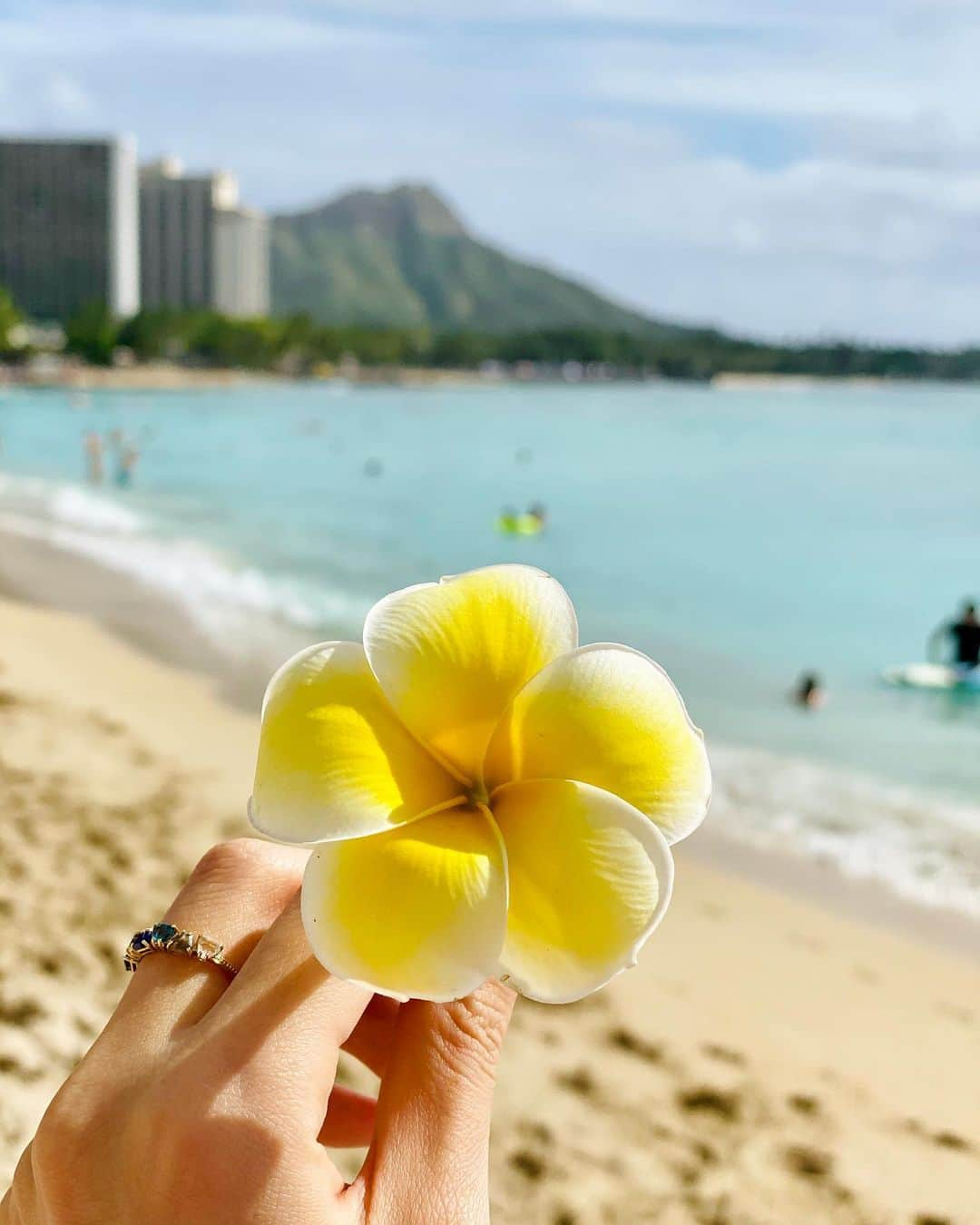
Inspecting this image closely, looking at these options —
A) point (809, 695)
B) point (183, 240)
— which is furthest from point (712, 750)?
point (183, 240)

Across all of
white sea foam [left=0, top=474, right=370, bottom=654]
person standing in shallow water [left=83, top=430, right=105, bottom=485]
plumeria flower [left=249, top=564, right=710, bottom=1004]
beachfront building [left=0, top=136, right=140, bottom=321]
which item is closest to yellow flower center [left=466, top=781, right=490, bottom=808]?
plumeria flower [left=249, top=564, right=710, bottom=1004]

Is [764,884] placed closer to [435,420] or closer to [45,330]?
[435,420]

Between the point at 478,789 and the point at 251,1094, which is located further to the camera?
the point at 251,1094

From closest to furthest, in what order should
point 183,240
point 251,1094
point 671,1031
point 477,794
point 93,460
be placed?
1. point 477,794
2. point 251,1094
3. point 671,1031
4. point 93,460
5. point 183,240

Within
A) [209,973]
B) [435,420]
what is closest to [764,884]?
[209,973]

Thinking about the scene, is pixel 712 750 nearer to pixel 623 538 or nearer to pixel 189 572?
pixel 189 572

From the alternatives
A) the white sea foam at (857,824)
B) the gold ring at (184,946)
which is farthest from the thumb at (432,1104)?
the white sea foam at (857,824)
